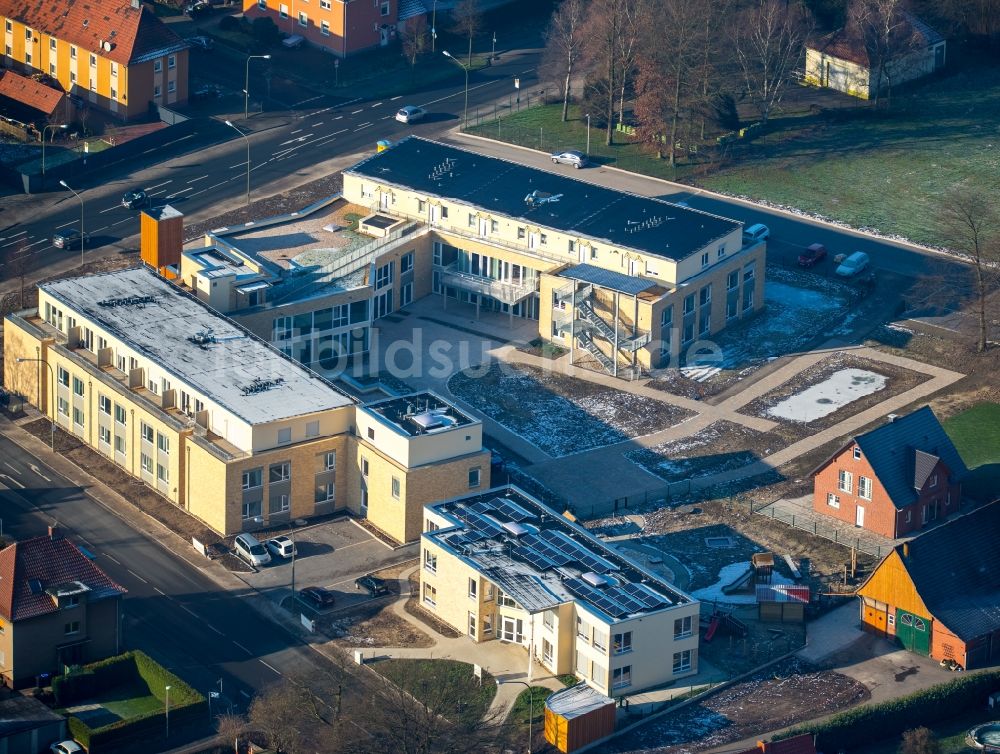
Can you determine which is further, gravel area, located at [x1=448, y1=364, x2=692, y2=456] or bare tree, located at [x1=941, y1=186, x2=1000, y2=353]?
bare tree, located at [x1=941, y1=186, x2=1000, y2=353]

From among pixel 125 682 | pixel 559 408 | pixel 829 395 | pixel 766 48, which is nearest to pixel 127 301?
pixel 559 408

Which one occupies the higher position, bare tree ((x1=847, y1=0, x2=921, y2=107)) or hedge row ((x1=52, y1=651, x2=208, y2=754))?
bare tree ((x1=847, y1=0, x2=921, y2=107))

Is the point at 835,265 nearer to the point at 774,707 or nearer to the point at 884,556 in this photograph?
the point at 884,556

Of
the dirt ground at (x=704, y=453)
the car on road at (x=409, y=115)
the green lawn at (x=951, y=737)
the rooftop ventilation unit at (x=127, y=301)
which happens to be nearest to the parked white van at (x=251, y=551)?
→ the rooftop ventilation unit at (x=127, y=301)

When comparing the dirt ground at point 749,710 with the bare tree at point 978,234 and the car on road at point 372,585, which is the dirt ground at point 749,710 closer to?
the car on road at point 372,585

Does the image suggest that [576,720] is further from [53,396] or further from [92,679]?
[53,396]

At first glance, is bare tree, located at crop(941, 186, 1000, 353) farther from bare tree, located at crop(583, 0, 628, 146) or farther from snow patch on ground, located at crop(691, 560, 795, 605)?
snow patch on ground, located at crop(691, 560, 795, 605)

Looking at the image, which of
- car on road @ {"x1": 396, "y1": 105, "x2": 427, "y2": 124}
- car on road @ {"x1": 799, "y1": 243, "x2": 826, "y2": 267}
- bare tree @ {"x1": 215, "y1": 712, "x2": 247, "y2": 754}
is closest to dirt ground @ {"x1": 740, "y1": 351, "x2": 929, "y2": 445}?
car on road @ {"x1": 799, "y1": 243, "x2": 826, "y2": 267}
